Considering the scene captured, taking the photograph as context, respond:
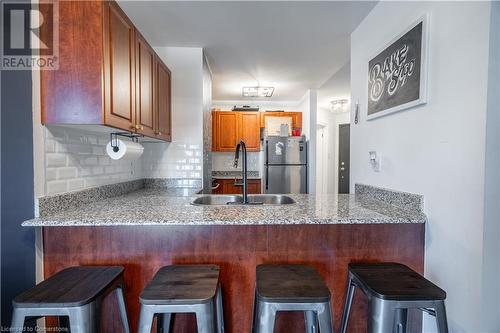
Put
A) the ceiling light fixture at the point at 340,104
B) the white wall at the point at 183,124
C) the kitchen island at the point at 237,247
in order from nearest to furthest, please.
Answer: the kitchen island at the point at 237,247
the white wall at the point at 183,124
the ceiling light fixture at the point at 340,104

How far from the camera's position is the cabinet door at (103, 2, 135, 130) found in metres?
1.28

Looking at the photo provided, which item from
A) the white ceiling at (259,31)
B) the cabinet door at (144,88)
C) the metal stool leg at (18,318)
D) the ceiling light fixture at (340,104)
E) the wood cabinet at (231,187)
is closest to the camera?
the metal stool leg at (18,318)

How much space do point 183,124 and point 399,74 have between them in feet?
6.63

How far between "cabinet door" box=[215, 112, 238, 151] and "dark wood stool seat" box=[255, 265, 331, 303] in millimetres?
3529

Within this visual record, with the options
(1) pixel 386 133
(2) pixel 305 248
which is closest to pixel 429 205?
(1) pixel 386 133

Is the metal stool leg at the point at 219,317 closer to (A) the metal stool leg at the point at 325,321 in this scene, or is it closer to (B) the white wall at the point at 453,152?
(A) the metal stool leg at the point at 325,321

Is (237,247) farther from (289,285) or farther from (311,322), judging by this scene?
(311,322)

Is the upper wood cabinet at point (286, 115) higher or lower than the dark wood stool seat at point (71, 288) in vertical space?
higher

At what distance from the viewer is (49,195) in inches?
49.9

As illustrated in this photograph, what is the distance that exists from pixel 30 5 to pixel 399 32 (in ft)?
6.69

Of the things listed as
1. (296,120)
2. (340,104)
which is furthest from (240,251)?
(340,104)

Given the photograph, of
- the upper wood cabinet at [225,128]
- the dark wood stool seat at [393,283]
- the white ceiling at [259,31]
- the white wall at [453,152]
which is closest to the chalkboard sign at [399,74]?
the white wall at [453,152]

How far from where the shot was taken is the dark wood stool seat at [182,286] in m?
0.90

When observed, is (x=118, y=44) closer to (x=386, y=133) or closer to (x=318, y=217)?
(x=318, y=217)
